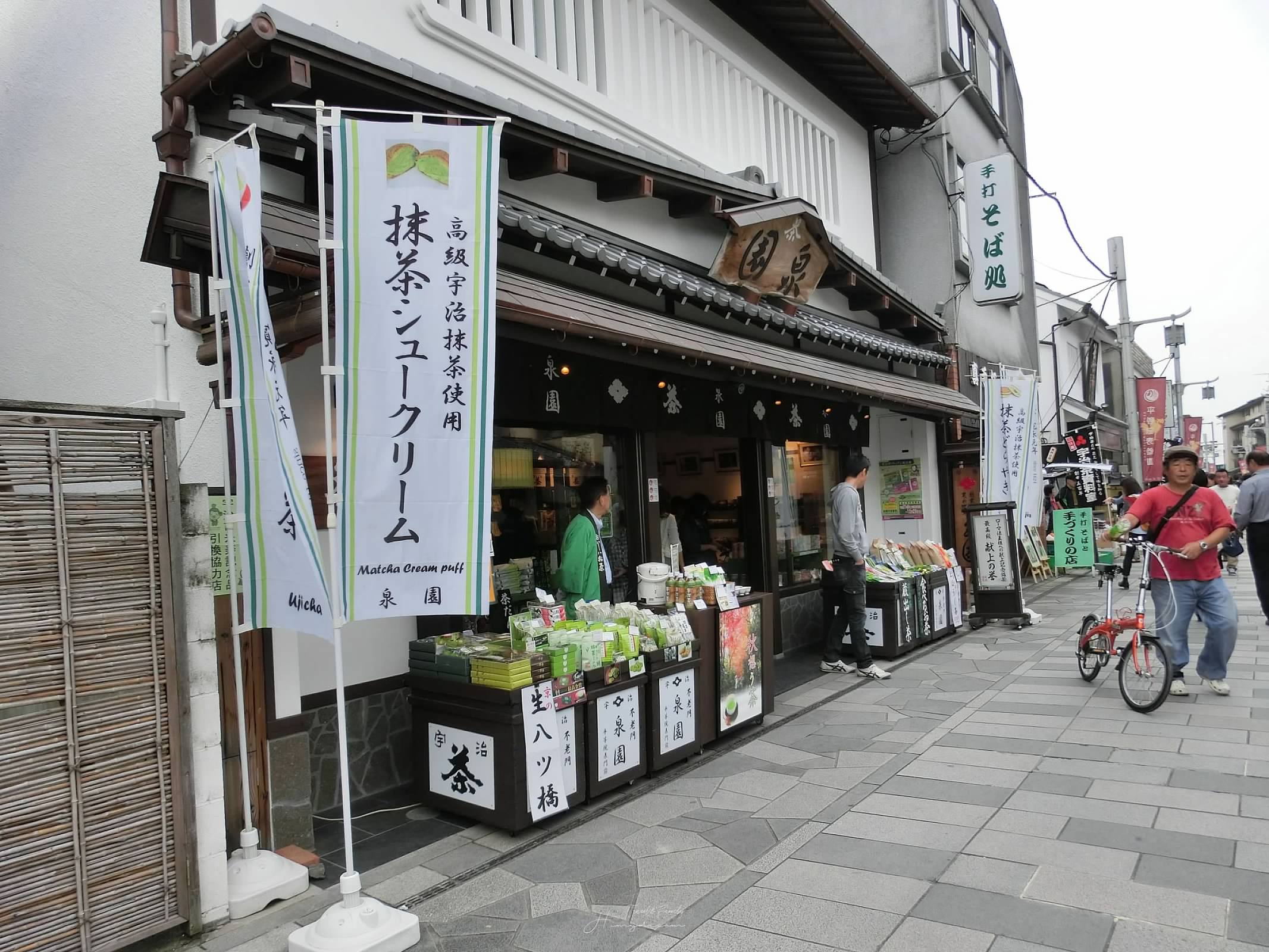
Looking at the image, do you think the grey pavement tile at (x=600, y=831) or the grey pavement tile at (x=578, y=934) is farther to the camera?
the grey pavement tile at (x=600, y=831)

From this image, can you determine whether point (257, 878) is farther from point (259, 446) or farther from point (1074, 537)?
point (1074, 537)

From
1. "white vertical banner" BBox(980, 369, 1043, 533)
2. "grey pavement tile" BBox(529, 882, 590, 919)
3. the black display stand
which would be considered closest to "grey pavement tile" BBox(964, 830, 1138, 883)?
"grey pavement tile" BBox(529, 882, 590, 919)

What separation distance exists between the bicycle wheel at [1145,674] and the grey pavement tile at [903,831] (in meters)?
3.39

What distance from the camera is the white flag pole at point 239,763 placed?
4496 mm

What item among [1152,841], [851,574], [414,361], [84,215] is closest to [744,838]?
[1152,841]

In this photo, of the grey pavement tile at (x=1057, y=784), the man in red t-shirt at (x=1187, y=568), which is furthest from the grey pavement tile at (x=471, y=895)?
the man in red t-shirt at (x=1187, y=568)

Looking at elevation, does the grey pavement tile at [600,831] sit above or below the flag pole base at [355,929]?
below

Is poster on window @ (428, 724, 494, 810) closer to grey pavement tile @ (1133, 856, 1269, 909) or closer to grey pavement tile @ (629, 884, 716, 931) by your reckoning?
grey pavement tile @ (629, 884, 716, 931)

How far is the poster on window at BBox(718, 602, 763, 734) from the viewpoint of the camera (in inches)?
283

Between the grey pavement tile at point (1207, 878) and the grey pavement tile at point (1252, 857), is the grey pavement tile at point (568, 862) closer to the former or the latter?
the grey pavement tile at point (1207, 878)

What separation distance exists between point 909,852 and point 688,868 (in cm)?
130

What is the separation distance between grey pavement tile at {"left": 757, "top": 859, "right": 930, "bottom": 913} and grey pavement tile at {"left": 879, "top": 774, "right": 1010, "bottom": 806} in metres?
1.35

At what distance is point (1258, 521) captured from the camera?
1029cm

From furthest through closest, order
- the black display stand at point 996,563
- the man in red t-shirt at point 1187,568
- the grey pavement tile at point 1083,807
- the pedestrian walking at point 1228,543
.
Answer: the pedestrian walking at point 1228,543
the black display stand at point 996,563
the man in red t-shirt at point 1187,568
the grey pavement tile at point 1083,807
